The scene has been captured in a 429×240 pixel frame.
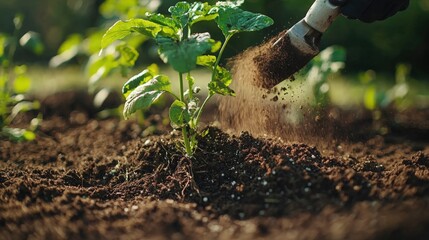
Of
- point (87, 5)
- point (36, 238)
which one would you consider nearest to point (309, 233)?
point (36, 238)

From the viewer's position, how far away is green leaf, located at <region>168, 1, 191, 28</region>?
9.67 feet

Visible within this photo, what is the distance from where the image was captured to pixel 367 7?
9.61ft

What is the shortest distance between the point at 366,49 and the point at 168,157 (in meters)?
4.37

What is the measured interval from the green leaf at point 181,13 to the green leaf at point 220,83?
32cm

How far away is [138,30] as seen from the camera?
2988mm

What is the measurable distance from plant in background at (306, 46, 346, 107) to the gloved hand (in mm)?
1140

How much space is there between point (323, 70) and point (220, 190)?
166 centimetres

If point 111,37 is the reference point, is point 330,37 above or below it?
below

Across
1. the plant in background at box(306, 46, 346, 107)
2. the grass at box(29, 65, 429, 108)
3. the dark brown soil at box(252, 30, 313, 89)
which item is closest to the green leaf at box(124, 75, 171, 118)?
the dark brown soil at box(252, 30, 313, 89)

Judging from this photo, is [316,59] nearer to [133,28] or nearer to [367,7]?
[367,7]

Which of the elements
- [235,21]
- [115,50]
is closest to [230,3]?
[235,21]

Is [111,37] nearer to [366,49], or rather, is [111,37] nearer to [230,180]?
[230,180]

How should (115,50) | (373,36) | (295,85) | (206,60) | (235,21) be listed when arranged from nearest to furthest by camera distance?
(235,21), (206,60), (115,50), (295,85), (373,36)

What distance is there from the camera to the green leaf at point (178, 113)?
2941 millimetres
